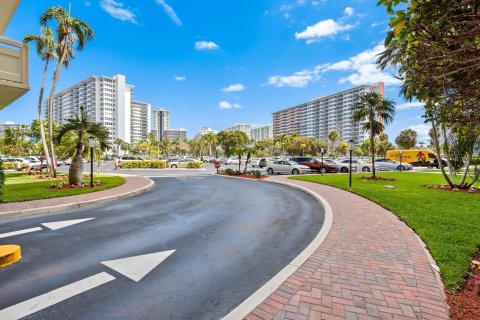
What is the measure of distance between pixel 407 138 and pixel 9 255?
3735 inches

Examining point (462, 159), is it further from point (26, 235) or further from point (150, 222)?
point (26, 235)

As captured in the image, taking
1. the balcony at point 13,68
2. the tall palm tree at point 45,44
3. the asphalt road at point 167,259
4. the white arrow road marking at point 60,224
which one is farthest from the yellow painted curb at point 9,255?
the tall palm tree at point 45,44

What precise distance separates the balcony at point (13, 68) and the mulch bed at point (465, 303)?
9.25 meters

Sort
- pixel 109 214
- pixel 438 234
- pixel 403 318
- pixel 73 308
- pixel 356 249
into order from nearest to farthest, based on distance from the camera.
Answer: pixel 403 318 < pixel 73 308 < pixel 356 249 < pixel 438 234 < pixel 109 214

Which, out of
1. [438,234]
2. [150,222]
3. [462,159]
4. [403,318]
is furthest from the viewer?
[462,159]

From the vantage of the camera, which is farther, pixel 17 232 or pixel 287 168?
pixel 287 168

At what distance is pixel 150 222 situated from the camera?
7.45 metres

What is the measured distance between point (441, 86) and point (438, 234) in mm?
4223

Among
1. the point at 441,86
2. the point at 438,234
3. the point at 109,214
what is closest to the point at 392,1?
the point at 441,86

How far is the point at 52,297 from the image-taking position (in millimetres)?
3457

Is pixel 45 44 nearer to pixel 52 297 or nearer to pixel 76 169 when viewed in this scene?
pixel 76 169

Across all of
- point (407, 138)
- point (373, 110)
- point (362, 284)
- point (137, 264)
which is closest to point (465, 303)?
point (362, 284)

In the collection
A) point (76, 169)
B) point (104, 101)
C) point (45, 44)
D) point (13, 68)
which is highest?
point (104, 101)

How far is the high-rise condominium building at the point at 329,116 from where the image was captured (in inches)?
5994
